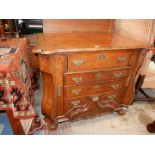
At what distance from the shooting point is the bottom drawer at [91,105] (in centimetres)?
141

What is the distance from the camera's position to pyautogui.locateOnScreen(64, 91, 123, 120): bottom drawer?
1.41 meters

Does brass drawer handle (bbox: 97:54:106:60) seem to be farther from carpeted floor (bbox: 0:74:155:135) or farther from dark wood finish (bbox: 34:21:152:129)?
carpeted floor (bbox: 0:74:155:135)

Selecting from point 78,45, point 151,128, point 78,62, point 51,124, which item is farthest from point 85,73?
point 151,128

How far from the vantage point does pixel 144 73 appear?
1.67 metres

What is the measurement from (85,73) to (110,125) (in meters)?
0.77

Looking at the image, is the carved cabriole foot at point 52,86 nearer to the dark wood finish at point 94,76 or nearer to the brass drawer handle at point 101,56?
the dark wood finish at point 94,76

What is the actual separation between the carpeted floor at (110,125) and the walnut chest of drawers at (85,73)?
124 millimetres

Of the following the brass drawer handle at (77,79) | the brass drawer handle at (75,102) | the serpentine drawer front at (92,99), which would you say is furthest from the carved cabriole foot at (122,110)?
the brass drawer handle at (77,79)

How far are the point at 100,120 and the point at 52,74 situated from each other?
0.90m

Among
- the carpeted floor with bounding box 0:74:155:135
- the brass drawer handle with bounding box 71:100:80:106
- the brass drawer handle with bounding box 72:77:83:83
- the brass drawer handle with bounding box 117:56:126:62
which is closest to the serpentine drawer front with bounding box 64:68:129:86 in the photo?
the brass drawer handle with bounding box 72:77:83:83

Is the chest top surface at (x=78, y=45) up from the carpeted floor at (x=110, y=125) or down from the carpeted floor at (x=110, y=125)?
up

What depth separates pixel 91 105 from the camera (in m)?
1.47

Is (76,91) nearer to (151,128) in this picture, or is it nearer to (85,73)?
(85,73)
